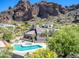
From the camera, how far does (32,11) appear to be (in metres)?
68.4

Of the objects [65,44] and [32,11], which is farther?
[32,11]

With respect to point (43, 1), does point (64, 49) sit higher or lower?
lower

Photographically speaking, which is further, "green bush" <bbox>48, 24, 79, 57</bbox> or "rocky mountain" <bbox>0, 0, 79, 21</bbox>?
"rocky mountain" <bbox>0, 0, 79, 21</bbox>

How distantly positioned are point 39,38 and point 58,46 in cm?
1242

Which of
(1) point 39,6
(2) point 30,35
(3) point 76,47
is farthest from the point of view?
(1) point 39,6

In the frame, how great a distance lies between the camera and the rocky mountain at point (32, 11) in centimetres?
6644

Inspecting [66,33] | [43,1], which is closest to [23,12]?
[43,1]

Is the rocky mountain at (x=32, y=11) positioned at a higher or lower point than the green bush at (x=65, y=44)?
higher

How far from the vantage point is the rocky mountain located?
218 ft

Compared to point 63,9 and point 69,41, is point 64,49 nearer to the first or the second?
point 69,41

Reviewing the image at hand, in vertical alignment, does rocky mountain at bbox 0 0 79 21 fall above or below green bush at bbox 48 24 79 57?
above

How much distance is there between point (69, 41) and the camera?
1189cm

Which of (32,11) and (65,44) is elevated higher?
(32,11)

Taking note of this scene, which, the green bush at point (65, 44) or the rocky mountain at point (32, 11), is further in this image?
the rocky mountain at point (32, 11)
